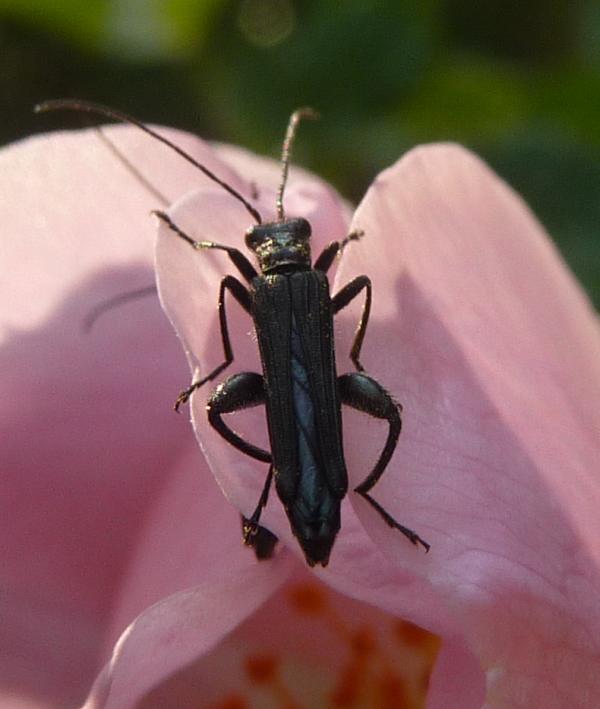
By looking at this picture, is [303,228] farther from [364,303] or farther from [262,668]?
[262,668]

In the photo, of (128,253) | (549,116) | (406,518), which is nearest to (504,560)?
(406,518)

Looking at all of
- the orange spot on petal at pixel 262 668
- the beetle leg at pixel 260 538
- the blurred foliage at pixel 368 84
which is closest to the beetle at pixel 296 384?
the beetle leg at pixel 260 538

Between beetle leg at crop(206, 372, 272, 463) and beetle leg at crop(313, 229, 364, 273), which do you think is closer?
beetle leg at crop(206, 372, 272, 463)

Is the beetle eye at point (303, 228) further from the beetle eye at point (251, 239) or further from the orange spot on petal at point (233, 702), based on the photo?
the orange spot on petal at point (233, 702)

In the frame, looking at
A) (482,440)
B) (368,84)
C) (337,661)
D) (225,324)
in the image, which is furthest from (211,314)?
(368,84)

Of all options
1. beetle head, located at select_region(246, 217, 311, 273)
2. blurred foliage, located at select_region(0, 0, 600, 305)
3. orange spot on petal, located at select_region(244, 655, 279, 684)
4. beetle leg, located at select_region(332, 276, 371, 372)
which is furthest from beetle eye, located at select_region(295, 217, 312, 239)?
blurred foliage, located at select_region(0, 0, 600, 305)

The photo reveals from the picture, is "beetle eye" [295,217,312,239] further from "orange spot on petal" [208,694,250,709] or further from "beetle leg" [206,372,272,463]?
"orange spot on petal" [208,694,250,709]

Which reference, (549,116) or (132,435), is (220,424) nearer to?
(132,435)
